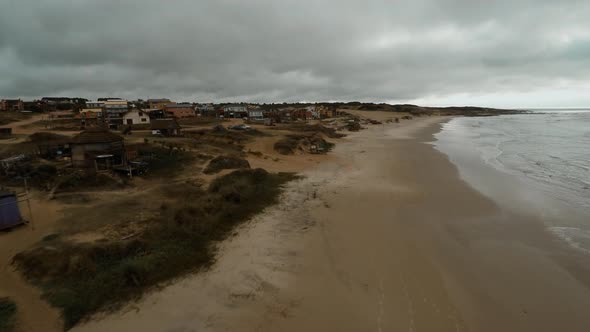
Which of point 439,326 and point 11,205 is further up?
point 11,205

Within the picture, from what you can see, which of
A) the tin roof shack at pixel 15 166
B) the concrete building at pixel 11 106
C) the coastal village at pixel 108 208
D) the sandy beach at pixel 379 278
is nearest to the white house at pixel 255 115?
the coastal village at pixel 108 208

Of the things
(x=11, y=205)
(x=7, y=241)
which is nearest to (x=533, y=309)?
(x=7, y=241)

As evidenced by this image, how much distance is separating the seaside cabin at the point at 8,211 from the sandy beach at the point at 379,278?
8.72 meters

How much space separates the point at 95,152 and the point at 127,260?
16816mm

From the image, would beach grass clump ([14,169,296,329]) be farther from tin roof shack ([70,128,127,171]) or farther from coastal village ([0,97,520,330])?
tin roof shack ([70,128,127,171])

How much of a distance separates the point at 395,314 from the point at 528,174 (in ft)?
75.4

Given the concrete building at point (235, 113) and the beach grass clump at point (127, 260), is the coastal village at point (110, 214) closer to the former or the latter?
the beach grass clump at point (127, 260)

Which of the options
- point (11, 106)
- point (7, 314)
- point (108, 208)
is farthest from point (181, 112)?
point (7, 314)

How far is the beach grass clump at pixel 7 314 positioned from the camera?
295 inches

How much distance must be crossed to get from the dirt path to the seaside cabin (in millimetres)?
365

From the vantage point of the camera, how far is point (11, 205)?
12.8 m

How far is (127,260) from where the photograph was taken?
33.6ft

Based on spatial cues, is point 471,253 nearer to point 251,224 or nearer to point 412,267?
point 412,267

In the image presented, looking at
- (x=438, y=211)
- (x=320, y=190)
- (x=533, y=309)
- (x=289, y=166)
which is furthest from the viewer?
(x=289, y=166)
